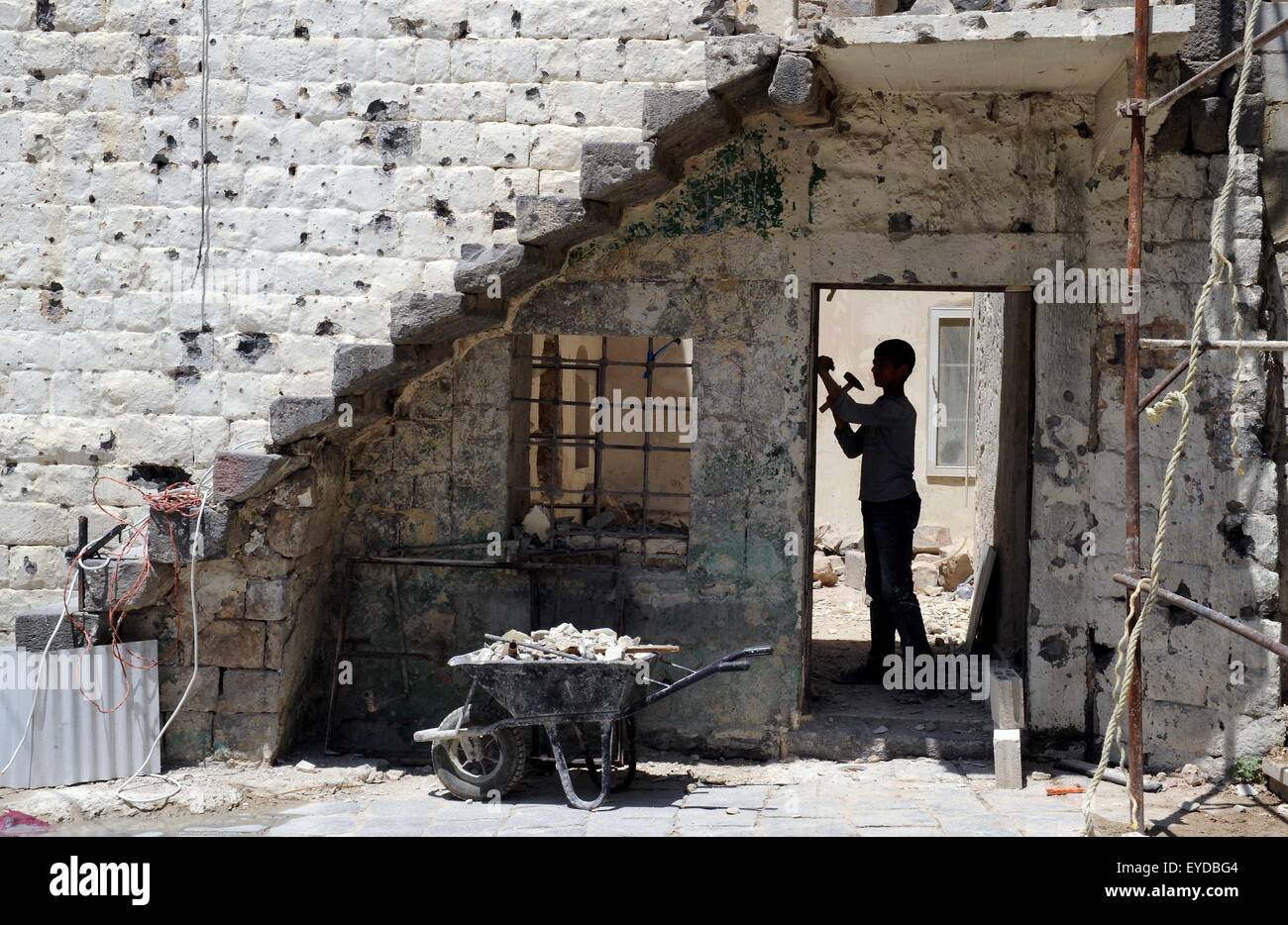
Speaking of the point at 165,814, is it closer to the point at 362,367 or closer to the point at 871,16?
the point at 362,367

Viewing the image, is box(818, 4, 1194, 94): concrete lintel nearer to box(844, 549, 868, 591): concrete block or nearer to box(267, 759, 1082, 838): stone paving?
box(267, 759, 1082, 838): stone paving

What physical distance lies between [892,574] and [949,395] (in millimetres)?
6968

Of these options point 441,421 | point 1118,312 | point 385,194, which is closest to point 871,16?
point 1118,312

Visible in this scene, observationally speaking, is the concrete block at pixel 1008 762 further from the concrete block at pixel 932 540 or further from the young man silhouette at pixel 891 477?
the concrete block at pixel 932 540

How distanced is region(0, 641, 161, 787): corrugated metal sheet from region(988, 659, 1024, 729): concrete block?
491 centimetres

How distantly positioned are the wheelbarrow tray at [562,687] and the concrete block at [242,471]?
5.22 ft

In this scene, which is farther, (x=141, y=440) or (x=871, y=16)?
(x=141, y=440)

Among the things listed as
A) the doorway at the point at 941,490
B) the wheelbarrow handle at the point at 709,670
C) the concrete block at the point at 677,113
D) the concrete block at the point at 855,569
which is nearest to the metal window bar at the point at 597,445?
the doorway at the point at 941,490

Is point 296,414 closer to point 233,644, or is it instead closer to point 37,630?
point 233,644

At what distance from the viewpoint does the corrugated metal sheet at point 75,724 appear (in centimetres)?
757

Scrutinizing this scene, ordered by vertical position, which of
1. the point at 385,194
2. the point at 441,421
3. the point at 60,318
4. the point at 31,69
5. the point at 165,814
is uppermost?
the point at 31,69

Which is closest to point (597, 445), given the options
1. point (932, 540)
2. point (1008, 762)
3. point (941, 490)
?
point (1008, 762)

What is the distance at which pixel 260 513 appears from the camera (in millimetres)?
7863

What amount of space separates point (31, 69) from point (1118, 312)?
6628 mm
